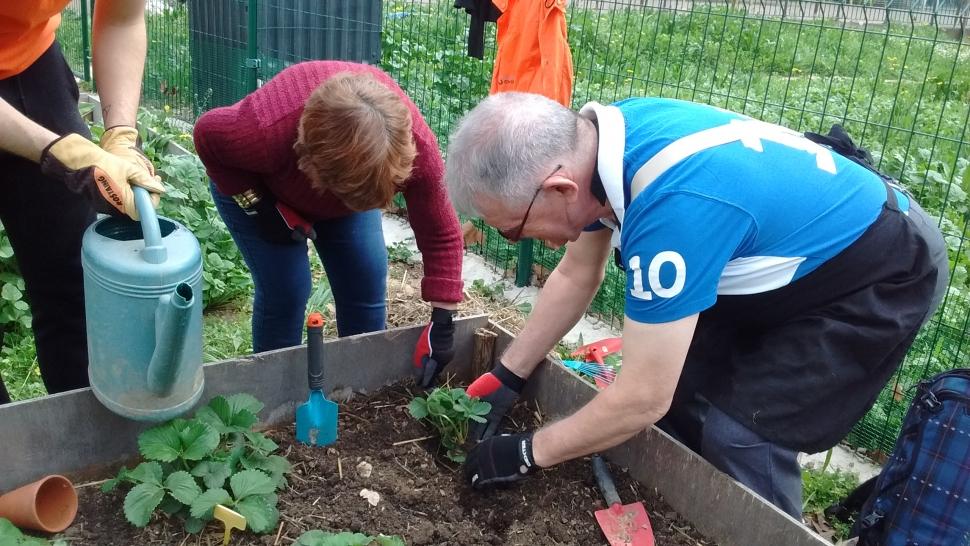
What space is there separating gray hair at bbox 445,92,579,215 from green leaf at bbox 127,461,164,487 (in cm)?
100

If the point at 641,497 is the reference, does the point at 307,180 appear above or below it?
above

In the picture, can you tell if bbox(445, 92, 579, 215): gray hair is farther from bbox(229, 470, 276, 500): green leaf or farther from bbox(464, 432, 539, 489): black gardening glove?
bbox(229, 470, 276, 500): green leaf

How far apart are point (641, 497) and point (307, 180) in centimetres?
132

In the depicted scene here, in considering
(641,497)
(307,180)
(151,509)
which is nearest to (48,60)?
(307,180)

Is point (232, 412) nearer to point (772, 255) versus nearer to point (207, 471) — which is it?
point (207, 471)

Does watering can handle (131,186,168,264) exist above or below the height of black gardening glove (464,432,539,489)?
above

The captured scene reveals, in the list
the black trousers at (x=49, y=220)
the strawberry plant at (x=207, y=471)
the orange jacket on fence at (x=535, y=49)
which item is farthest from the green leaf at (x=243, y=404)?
the orange jacket on fence at (x=535, y=49)

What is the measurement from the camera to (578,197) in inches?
69.4

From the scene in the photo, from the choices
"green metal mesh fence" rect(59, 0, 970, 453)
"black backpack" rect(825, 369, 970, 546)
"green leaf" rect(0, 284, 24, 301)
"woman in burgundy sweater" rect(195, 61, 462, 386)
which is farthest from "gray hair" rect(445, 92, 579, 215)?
"green leaf" rect(0, 284, 24, 301)

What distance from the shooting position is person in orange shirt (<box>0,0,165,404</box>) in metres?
1.74

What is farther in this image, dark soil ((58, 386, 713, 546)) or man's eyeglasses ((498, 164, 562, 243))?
dark soil ((58, 386, 713, 546))

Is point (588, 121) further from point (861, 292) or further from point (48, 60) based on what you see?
point (48, 60)

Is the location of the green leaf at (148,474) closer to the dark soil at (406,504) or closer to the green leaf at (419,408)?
the dark soil at (406,504)

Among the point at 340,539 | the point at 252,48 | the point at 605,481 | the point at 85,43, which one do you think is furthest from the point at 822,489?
the point at 85,43
